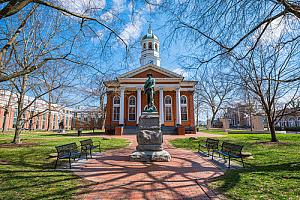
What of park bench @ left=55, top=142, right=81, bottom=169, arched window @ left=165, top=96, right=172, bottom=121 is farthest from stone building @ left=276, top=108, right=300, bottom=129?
arched window @ left=165, top=96, right=172, bottom=121

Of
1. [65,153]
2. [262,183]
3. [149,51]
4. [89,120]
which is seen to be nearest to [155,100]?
[149,51]

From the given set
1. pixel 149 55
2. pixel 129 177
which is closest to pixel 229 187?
pixel 129 177

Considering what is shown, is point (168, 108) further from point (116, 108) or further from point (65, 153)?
point (65, 153)

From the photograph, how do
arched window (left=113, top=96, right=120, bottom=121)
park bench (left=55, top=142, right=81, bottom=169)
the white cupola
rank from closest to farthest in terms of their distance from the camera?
park bench (left=55, top=142, right=81, bottom=169) < arched window (left=113, top=96, right=120, bottom=121) < the white cupola

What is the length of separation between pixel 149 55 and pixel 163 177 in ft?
106

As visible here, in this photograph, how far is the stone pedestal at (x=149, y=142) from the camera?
25.3 ft

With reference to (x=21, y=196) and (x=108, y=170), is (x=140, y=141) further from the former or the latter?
(x=21, y=196)

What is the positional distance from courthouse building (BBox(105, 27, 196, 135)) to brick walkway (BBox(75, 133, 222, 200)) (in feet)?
61.4

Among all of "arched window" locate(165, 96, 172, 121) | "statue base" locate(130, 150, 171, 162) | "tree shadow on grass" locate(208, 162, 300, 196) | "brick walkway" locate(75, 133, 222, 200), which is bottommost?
"brick walkway" locate(75, 133, 222, 200)

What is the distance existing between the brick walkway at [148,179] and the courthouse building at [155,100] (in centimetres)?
1872

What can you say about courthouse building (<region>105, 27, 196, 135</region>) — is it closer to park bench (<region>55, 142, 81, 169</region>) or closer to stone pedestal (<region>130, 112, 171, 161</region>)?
stone pedestal (<region>130, 112, 171, 161</region>)

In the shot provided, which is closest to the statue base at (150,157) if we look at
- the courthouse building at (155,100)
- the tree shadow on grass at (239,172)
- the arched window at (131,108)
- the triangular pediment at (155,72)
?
the tree shadow on grass at (239,172)

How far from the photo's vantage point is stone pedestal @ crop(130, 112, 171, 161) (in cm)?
770

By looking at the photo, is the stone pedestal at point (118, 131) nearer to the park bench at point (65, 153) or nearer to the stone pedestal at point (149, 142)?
the park bench at point (65, 153)
